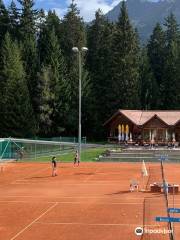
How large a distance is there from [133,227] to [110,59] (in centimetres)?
7418

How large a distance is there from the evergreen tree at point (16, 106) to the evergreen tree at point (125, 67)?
51.1ft

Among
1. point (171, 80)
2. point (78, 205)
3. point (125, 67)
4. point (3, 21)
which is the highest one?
point (3, 21)

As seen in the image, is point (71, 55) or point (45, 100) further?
point (71, 55)

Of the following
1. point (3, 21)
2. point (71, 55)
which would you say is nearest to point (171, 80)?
point (71, 55)

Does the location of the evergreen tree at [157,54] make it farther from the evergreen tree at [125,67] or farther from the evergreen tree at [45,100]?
the evergreen tree at [45,100]

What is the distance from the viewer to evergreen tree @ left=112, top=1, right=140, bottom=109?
89.5 metres

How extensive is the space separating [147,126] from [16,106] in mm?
19896

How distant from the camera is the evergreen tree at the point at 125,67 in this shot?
294ft

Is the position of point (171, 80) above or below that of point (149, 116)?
above

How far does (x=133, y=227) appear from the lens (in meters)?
20.8

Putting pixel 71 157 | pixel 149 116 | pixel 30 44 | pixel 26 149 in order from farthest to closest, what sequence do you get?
pixel 30 44
pixel 149 116
pixel 71 157
pixel 26 149

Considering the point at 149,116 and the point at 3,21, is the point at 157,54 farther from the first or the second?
the point at 3,21

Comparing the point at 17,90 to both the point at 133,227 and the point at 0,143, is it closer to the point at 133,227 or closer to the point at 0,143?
the point at 0,143

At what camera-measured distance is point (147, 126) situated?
81.4m
